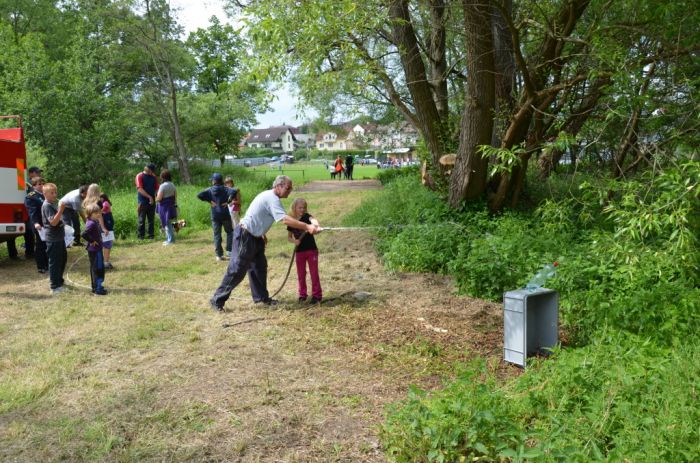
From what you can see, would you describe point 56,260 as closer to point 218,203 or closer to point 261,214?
point 218,203

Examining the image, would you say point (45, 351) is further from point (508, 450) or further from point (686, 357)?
point (686, 357)

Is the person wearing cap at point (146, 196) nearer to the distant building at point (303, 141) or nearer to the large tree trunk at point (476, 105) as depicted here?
the large tree trunk at point (476, 105)

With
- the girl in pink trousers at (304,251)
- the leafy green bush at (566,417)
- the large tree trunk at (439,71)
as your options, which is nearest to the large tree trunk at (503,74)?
the large tree trunk at (439,71)

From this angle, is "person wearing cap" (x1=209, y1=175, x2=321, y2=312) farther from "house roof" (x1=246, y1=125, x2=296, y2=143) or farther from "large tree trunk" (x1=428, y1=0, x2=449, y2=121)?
"house roof" (x1=246, y1=125, x2=296, y2=143)

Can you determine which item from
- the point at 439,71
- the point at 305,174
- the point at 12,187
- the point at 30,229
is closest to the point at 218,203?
the point at 12,187

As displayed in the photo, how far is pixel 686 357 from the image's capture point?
14.5ft

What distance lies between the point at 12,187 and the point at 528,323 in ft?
30.0

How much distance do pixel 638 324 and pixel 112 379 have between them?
183 inches

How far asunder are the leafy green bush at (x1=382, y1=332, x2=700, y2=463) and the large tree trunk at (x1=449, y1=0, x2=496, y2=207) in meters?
5.41

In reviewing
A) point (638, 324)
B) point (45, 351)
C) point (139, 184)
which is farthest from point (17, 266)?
point (638, 324)

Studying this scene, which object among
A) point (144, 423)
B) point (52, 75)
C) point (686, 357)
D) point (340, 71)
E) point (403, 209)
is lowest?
point (144, 423)

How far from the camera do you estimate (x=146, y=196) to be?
1344 centimetres

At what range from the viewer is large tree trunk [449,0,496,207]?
940 cm

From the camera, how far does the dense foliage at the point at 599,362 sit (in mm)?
3482
